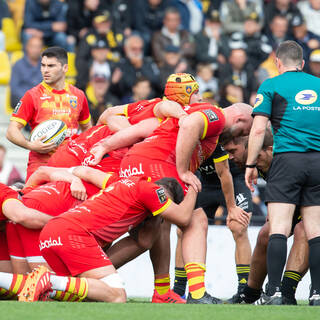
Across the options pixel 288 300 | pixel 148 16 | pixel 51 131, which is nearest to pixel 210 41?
pixel 148 16

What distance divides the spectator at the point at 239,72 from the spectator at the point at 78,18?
2.36 meters

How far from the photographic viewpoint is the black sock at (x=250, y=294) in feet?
23.6

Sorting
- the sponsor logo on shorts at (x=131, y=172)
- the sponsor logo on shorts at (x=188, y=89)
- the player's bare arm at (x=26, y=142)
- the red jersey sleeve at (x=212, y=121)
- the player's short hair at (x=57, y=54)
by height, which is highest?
the player's short hair at (x=57, y=54)

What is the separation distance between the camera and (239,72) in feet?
43.2

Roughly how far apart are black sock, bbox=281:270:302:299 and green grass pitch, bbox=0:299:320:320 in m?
0.91

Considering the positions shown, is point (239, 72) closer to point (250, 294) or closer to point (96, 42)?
point (96, 42)

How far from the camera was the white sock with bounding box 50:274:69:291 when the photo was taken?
5.89 meters

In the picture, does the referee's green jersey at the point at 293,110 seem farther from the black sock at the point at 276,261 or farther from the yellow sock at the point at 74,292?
the yellow sock at the point at 74,292

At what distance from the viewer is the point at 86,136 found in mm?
7812

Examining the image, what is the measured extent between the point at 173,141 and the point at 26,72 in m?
5.79

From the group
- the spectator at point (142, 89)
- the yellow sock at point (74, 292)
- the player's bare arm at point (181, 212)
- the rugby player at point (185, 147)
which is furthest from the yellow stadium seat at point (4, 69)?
the yellow sock at point (74, 292)

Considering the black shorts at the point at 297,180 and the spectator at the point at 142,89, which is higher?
the black shorts at the point at 297,180

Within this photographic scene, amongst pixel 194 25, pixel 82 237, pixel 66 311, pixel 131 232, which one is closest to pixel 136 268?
pixel 131 232

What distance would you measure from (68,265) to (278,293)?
1.58 meters
